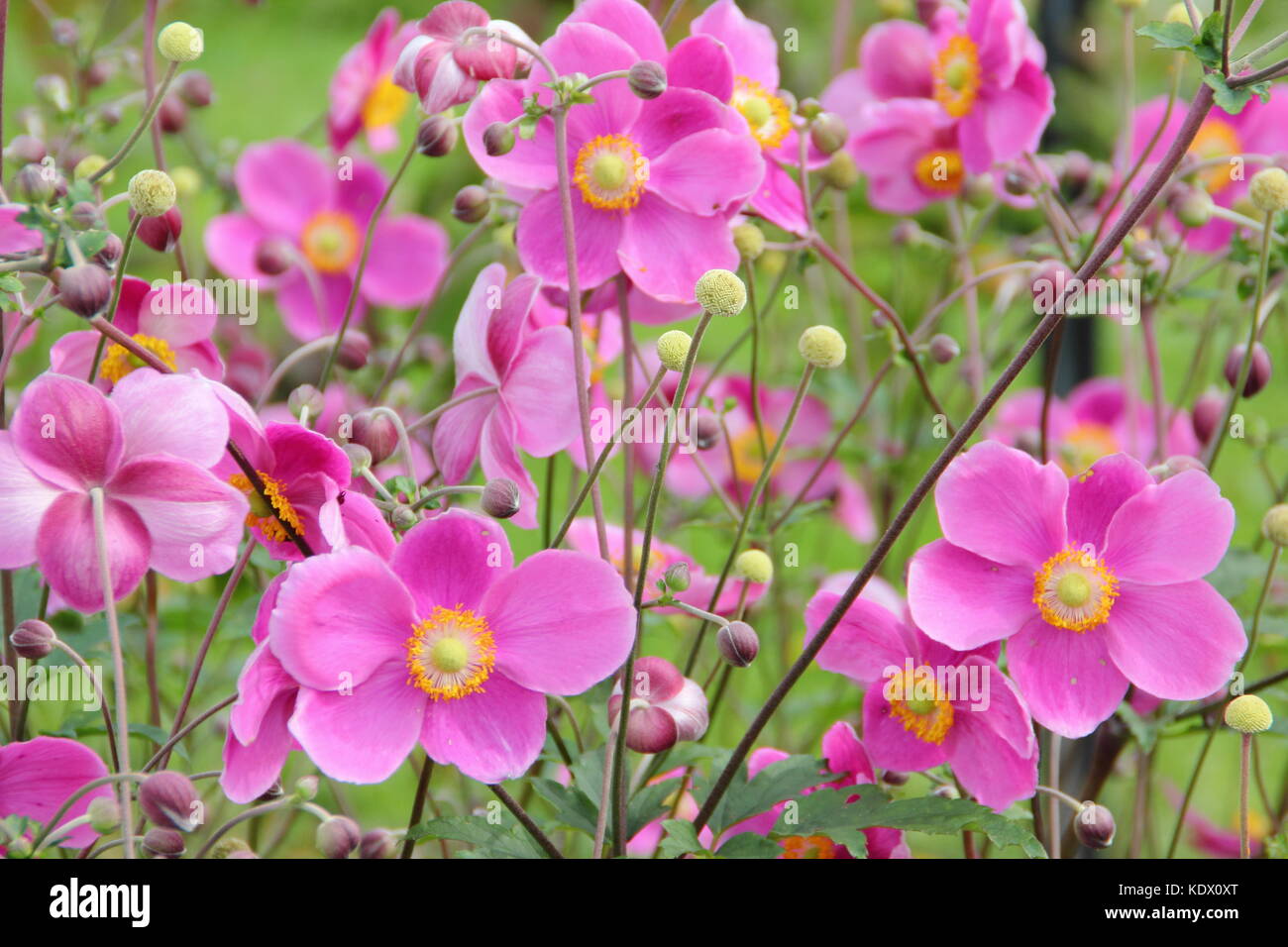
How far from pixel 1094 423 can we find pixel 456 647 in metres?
0.64

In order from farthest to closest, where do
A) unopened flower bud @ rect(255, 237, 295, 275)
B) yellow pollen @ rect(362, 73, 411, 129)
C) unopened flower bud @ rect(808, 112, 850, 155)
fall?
yellow pollen @ rect(362, 73, 411, 129) < unopened flower bud @ rect(255, 237, 295, 275) < unopened flower bud @ rect(808, 112, 850, 155)

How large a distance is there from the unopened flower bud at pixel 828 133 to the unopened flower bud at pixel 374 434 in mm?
254

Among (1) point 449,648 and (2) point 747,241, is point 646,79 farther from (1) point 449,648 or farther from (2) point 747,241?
(1) point 449,648

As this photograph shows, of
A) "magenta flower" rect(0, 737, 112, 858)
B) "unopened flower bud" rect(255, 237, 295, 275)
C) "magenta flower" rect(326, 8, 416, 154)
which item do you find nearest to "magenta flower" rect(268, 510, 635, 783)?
"magenta flower" rect(0, 737, 112, 858)

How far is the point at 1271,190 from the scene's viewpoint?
1.89 feet

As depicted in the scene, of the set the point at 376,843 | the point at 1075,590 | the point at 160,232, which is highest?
the point at 160,232

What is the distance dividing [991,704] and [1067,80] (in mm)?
962

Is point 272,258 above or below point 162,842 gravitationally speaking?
above

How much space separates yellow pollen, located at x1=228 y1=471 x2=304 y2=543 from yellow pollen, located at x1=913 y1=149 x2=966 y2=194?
438 millimetres

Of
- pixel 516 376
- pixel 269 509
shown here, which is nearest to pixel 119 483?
pixel 269 509

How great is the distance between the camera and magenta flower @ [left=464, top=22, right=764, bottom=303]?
0.57 metres

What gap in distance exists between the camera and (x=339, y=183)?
0.98 m

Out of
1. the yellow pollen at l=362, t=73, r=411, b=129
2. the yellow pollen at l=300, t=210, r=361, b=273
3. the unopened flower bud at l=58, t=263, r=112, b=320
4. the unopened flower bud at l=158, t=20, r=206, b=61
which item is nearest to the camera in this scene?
the unopened flower bud at l=58, t=263, r=112, b=320

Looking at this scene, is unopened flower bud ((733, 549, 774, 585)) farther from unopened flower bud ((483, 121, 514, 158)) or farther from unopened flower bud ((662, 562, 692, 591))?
unopened flower bud ((483, 121, 514, 158))
